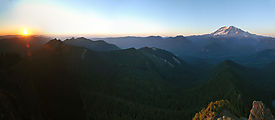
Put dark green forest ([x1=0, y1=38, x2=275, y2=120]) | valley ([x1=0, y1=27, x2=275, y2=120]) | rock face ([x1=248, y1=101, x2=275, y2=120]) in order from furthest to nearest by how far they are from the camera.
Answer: valley ([x1=0, y1=27, x2=275, y2=120])
dark green forest ([x1=0, y1=38, x2=275, y2=120])
rock face ([x1=248, y1=101, x2=275, y2=120])

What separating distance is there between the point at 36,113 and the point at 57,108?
14.7 meters

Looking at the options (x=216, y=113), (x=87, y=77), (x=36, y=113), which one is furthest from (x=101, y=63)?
(x=216, y=113)

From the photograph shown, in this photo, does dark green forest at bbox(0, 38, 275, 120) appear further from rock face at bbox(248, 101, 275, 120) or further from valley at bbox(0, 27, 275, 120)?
rock face at bbox(248, 101, 275, 120)

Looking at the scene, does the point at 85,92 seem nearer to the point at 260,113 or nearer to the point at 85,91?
the point at 85,91

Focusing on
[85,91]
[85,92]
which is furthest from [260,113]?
[85,91]

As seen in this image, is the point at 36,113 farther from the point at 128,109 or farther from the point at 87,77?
the point at 87,77

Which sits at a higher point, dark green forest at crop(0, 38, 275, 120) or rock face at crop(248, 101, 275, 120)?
rock face at crop(248, 101, 275, 120)

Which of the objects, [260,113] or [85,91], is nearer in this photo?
[260,113]

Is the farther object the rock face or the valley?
the valley

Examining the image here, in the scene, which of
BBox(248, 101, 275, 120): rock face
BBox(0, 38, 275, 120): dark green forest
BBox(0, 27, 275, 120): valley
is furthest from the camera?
BBox(0, 27, 275, 120): valley

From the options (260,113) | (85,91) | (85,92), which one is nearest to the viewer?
(260,113)

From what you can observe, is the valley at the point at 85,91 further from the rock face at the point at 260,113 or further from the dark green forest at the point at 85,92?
the rock face at the point at 260,113

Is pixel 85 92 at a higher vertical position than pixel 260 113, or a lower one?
lower

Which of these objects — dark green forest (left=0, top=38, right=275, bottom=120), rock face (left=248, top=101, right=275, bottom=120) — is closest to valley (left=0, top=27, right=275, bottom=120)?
dark green forest (left=0, top=38, right=275, bottom=120)
